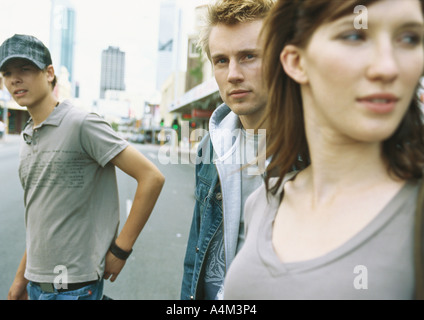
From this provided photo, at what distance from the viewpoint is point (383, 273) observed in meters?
0.72

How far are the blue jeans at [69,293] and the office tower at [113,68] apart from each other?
479 feet

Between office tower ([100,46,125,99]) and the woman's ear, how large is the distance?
482 ft

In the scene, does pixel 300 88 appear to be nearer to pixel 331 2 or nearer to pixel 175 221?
pixel 331 2

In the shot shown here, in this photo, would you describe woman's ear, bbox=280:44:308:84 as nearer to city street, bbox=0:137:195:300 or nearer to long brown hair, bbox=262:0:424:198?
long brown hair, bbox=262:0:424:198

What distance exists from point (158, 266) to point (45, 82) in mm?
3026

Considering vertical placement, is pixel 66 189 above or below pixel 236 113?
below

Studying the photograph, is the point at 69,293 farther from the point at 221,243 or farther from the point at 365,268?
the point at 365,268

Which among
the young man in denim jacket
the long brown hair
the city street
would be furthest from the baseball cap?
the city street

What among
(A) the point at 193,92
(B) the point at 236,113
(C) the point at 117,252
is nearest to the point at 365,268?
(B) the point at 236,113

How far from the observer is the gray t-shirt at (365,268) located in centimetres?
71

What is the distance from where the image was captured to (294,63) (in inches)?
35.3

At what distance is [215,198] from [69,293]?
0.90 m

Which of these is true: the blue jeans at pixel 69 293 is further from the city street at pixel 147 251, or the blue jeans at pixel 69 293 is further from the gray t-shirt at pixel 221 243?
the city street at pixel 147 251

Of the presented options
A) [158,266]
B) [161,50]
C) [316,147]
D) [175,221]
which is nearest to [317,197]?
[316,147]
